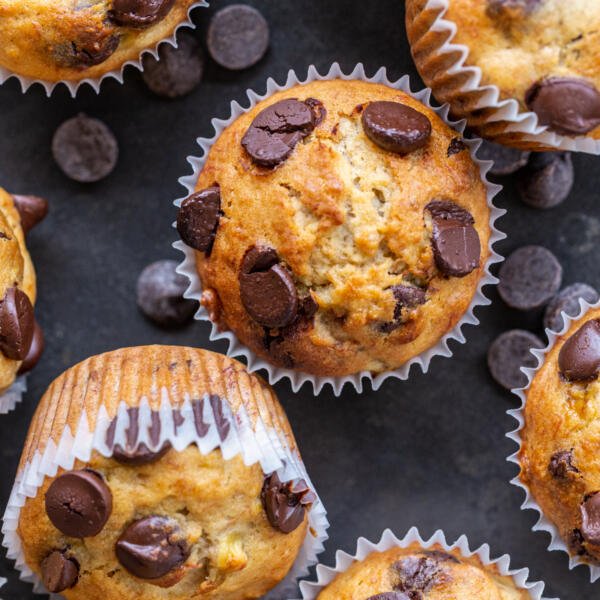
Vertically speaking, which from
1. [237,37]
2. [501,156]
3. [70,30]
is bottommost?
[70,30]

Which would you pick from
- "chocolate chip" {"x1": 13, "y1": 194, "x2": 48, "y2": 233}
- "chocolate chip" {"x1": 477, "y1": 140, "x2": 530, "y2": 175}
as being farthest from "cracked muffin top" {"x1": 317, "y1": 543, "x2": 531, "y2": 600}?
"chocolate chip" {"x1": 13, "y1": 194, "x2": 48, "y2": 233}

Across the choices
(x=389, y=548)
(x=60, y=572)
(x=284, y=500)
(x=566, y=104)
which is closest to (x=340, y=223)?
(x=566, y=104)

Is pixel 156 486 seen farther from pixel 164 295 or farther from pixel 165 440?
pixel 164 295

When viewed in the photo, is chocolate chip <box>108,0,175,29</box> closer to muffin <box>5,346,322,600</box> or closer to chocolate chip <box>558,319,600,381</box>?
muffin <box>5,346,322,600</box>

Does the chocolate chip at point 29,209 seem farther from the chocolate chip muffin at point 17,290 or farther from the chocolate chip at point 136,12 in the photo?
the chocolate chip at point 136,12

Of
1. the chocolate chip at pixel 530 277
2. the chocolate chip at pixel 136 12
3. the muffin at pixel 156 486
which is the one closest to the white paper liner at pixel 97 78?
the chocolate chip at pixel 136 12

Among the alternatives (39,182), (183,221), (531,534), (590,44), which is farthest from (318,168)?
(531,534)

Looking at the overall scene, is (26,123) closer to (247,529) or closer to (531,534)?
(247,529)
